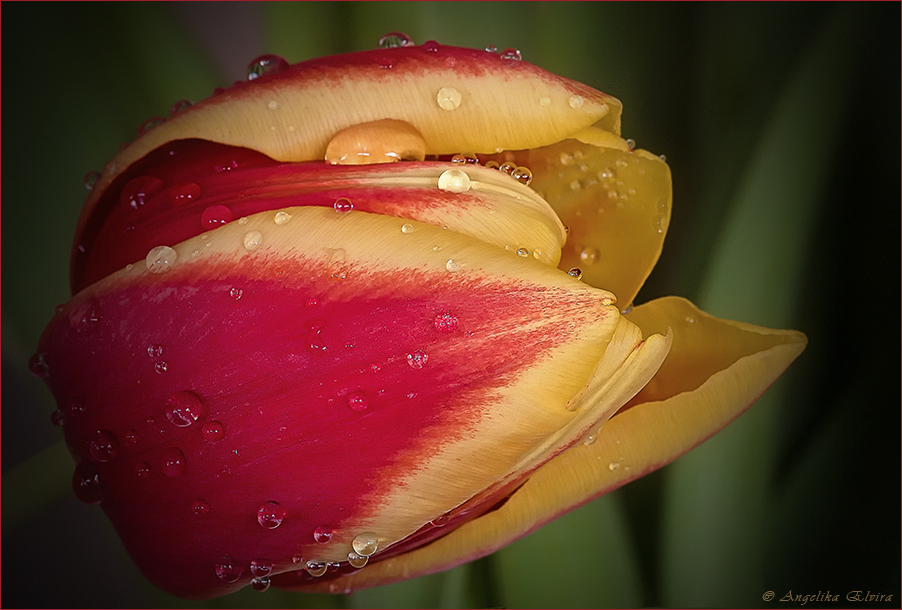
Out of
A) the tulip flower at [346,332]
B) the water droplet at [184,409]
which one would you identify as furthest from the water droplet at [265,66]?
the water droplet at [184,409]

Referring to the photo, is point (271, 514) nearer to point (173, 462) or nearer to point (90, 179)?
point (173, 462)

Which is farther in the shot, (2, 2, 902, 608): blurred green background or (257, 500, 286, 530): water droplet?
(2, 2, 902, 608): blurred green background

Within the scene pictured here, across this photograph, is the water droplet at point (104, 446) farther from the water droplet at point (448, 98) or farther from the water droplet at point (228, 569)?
the water droplet at point (448, 98)

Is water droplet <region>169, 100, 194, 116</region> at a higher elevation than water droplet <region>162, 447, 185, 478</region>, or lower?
higher

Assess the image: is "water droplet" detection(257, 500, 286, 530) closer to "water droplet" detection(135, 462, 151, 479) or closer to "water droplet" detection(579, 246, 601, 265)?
"water droplet" detection(135, 462, 151, 479)

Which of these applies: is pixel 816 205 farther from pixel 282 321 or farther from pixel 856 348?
pixel 282 321

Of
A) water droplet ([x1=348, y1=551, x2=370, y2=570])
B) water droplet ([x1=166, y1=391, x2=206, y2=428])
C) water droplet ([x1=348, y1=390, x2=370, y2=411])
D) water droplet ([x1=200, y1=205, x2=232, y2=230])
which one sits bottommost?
water droplet ([x1=348, y1=551, x2=370, y2=570])

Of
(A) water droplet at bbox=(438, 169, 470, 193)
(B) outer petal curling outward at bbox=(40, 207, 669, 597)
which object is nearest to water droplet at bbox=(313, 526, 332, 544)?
(B) outer petal curling outward at bbox=(40, 207, 669, 597)
